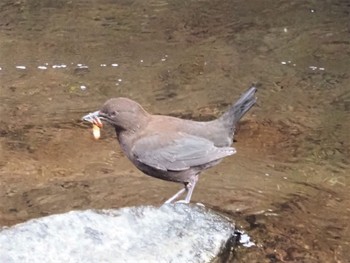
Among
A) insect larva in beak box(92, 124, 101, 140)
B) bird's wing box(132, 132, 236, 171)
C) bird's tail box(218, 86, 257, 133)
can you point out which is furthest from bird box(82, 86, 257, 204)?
insect larva in beak box(92, 124, 101, 140)

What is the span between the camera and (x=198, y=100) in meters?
6.04

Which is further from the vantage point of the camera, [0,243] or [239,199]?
[239,199]

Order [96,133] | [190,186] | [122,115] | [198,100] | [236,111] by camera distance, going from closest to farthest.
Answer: [122,115], [190,186], [236,111], [96,133], [198,100]

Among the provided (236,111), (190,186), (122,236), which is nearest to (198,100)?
(236,111)

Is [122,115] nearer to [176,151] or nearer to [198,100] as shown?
[176,151]

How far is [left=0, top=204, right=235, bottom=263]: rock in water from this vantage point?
3.54 m

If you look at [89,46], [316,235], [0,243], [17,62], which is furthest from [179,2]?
[0,243]

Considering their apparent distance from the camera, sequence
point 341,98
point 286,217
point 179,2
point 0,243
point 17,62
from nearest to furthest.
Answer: point 0,243 < point 286,217 < point 341,98 < point 17,62 < point 179,2

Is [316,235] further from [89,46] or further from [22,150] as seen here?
[89,46]

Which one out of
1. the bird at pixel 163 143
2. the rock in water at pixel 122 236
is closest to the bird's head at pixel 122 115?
the bird at pixel 163 143

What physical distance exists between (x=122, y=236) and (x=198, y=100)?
2.46 meters

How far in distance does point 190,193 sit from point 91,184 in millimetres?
659

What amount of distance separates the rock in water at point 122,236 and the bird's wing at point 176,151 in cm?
34

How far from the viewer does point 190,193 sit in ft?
14.4
